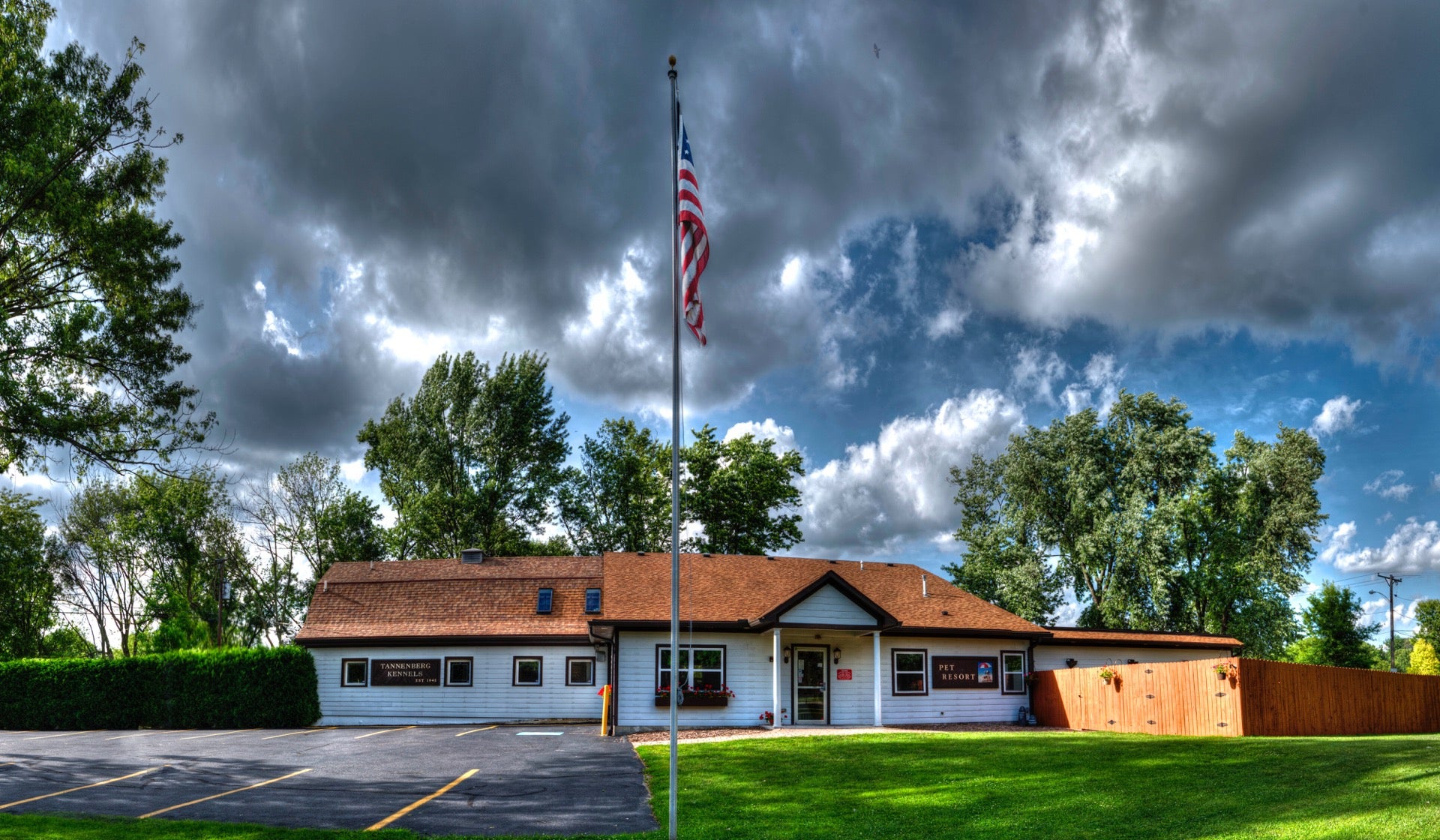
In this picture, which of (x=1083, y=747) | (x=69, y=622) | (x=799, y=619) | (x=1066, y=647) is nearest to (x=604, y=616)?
(x=799, y=619)

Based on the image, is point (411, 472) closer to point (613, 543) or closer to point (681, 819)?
point (613, 543)

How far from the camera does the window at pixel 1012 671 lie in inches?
1004

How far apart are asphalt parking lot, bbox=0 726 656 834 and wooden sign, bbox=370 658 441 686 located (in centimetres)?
651

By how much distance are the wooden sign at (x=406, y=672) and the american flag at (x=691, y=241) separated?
21234 millimetres

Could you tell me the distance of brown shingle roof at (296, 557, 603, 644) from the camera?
27.9 meters

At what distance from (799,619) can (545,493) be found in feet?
68.7

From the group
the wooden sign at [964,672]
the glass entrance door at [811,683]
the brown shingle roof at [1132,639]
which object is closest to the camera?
the glass entrance door at [811,683]

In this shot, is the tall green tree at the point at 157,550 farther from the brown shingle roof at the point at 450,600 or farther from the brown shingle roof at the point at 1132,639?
the brown shingle roof at the point at 1132,639

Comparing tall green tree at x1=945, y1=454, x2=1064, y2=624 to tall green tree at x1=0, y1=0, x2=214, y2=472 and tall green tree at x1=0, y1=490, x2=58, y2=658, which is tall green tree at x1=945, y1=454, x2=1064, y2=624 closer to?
tall green tree at x1=0, y1=0, x2=214, y2=472

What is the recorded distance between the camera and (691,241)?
992 cm

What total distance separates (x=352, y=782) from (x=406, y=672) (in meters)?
15.2

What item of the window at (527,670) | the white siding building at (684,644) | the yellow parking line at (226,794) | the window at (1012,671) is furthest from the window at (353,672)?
the window at (1012,671)

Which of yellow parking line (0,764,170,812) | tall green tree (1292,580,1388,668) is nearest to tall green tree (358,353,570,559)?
yellow parking line (0,764,170,812)

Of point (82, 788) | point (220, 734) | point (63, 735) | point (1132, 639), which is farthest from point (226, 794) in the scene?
point (1132, 639)
